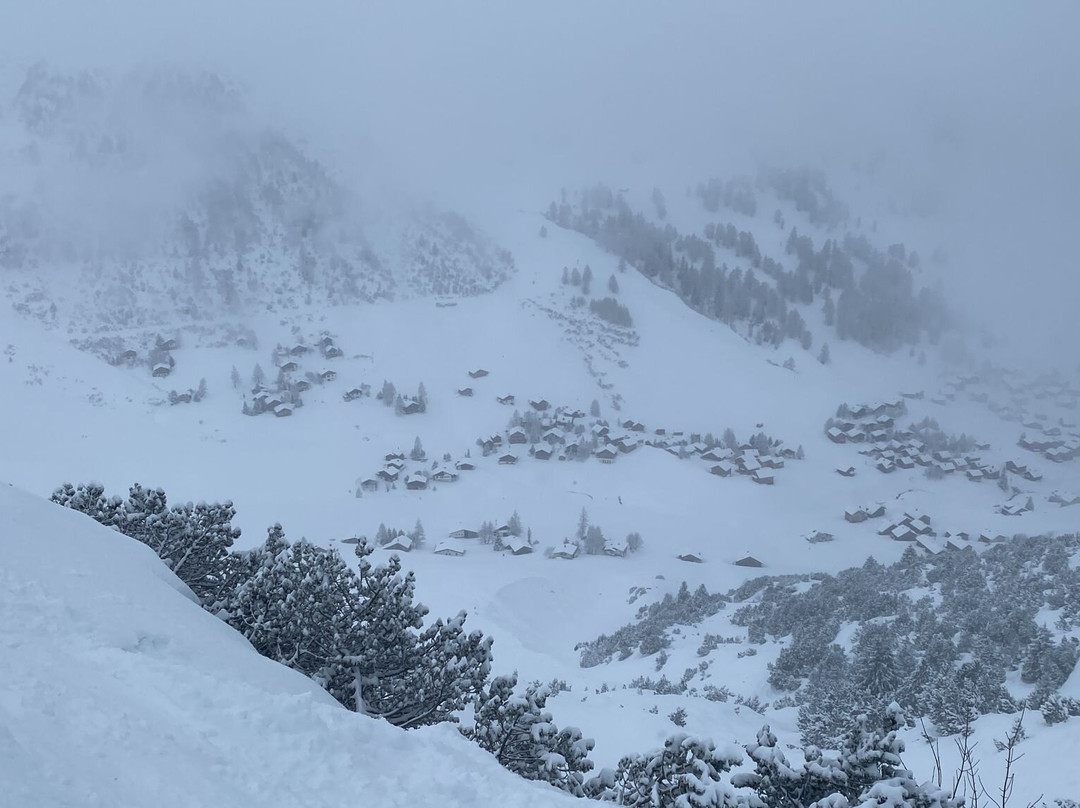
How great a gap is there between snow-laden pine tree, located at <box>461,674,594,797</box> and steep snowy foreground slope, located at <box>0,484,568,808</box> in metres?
1.28

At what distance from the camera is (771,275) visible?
267ft

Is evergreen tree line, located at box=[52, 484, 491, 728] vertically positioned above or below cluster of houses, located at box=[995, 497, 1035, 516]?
below

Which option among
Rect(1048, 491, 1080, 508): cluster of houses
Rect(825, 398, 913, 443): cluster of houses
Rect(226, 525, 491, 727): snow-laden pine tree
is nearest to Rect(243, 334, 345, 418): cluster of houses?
Rect(825, 398, 913, 443): cluster of houses

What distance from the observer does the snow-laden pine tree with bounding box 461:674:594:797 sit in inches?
272

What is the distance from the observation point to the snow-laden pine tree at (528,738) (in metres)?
6.90

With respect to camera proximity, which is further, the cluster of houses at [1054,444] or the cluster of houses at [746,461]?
the cluster of houses at [1054,444]

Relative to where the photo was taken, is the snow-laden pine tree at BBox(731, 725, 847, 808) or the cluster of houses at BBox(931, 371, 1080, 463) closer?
the snow-laden pine tree at BBox(731, 725, 847, 808)

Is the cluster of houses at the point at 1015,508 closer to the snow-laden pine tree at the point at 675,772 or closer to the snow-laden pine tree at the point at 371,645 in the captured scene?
the snow-laden pine tree at the point at 371,645

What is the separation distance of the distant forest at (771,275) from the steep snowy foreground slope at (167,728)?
228 ft

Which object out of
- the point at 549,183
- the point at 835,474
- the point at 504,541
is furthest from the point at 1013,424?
the point at 549,183

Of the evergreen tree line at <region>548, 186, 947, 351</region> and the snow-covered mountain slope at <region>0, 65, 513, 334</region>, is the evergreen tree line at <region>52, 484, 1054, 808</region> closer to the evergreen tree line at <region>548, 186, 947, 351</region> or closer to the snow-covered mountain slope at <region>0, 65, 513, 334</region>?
the snow-covered mountain slope at <region>0, 65, 513, 334</region>

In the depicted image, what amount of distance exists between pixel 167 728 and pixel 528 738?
12.3 ft

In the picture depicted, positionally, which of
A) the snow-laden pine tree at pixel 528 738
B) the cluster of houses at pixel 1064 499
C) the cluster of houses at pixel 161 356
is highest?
the cluster of houses at pixel 1064 499

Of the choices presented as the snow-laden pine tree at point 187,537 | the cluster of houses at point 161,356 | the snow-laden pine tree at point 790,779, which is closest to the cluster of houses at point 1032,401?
the snow-laden pine tree at point 790,779
